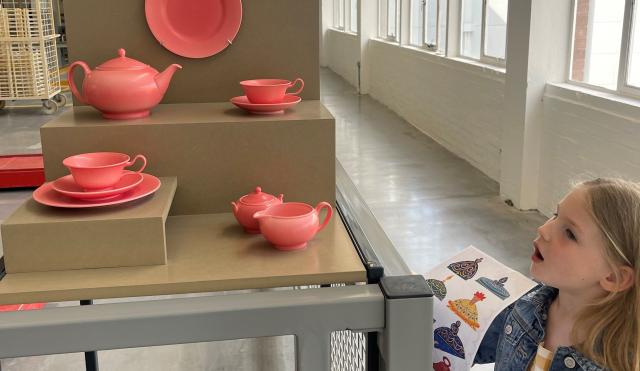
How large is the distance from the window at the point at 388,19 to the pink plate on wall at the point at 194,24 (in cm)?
667

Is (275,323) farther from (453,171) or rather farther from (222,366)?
(453,171)

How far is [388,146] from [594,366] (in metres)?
5.00

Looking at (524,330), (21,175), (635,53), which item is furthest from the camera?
(21,175)

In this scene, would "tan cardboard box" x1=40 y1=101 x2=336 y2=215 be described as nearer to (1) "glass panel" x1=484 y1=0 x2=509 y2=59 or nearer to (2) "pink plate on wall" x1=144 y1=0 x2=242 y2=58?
(2) "pink plate on wall" x1=144 y1=0 x2=242 y2=58

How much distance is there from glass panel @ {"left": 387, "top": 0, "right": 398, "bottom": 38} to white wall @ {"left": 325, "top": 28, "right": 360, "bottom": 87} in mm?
831

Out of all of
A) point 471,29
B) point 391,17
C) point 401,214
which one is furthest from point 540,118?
point 391,17

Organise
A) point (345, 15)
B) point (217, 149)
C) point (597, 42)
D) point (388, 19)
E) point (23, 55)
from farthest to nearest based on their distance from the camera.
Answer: point (345, 15) < point (388, 19) < point (23, 55) < point (597, 42) < point (217, 149)

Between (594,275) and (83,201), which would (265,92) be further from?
(594,275)

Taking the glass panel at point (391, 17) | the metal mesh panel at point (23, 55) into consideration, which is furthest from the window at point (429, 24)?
the metal mesh panel at point (23, 55)

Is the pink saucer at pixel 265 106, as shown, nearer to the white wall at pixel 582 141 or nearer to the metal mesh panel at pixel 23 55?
the white wall at pixel 582 141

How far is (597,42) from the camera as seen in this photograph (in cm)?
368

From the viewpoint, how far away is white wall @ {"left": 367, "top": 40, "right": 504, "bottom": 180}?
16.0 feet

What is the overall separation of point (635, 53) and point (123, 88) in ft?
8.87

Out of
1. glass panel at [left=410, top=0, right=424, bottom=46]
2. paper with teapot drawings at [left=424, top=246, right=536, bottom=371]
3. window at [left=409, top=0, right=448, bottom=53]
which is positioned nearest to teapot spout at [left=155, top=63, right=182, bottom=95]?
paper with teapot drawings at [left=424, top=246, right=536, bottom=371]
